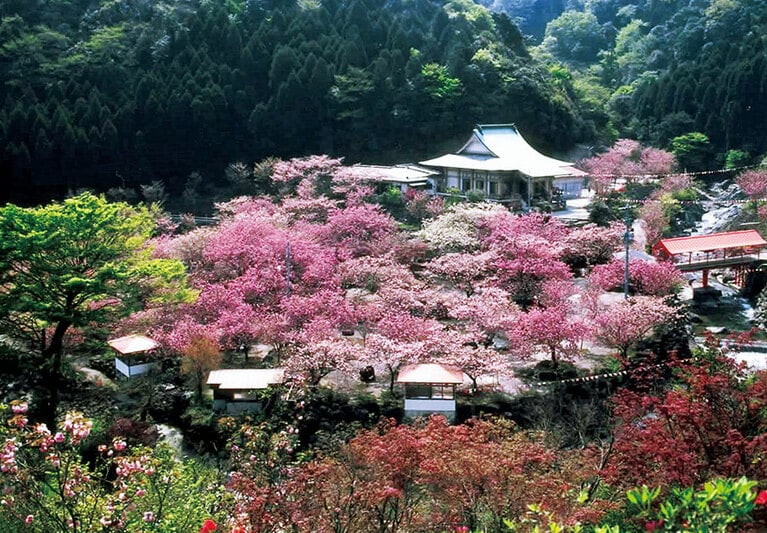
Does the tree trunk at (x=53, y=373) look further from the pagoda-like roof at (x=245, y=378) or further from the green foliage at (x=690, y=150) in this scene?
the green foliage at (x=690, y=150)

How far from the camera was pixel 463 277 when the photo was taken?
88.6 feet

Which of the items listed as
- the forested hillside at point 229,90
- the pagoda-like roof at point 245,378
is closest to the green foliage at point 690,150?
the forested hillside at point 229,90

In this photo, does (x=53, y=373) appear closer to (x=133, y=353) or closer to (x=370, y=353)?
(x=133, y=353)

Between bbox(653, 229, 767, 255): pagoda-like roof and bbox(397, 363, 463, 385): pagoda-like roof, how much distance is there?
43.0 ft

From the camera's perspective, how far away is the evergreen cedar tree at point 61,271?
64.8ft

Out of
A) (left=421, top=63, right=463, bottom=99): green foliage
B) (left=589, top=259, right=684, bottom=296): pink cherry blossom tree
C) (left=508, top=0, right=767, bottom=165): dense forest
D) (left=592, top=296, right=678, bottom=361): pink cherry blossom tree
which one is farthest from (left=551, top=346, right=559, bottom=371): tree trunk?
(left=508, top=0, right=767, bottom=165): dense forest

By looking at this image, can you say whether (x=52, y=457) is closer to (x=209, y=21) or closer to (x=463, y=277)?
(x=463, y=277)

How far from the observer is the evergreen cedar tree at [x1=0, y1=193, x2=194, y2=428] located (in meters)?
19.8

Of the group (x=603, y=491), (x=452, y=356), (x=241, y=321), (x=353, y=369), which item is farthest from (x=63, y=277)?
(x=603, y=491)

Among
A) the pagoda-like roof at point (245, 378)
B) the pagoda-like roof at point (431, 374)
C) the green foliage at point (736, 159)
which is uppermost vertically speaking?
the green foliage at point (736, 159)

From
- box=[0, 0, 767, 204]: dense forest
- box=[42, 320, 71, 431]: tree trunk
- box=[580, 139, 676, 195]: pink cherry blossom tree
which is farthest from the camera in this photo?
box=[0, 0, 767, 204]: dense forest

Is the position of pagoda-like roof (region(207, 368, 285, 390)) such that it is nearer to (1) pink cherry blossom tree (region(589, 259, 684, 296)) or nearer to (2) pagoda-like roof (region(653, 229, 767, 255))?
(1) pink cherry blossom tree (region(589, 259, 684, 296))

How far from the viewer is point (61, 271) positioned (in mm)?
20000

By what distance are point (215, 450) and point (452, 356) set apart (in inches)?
269
